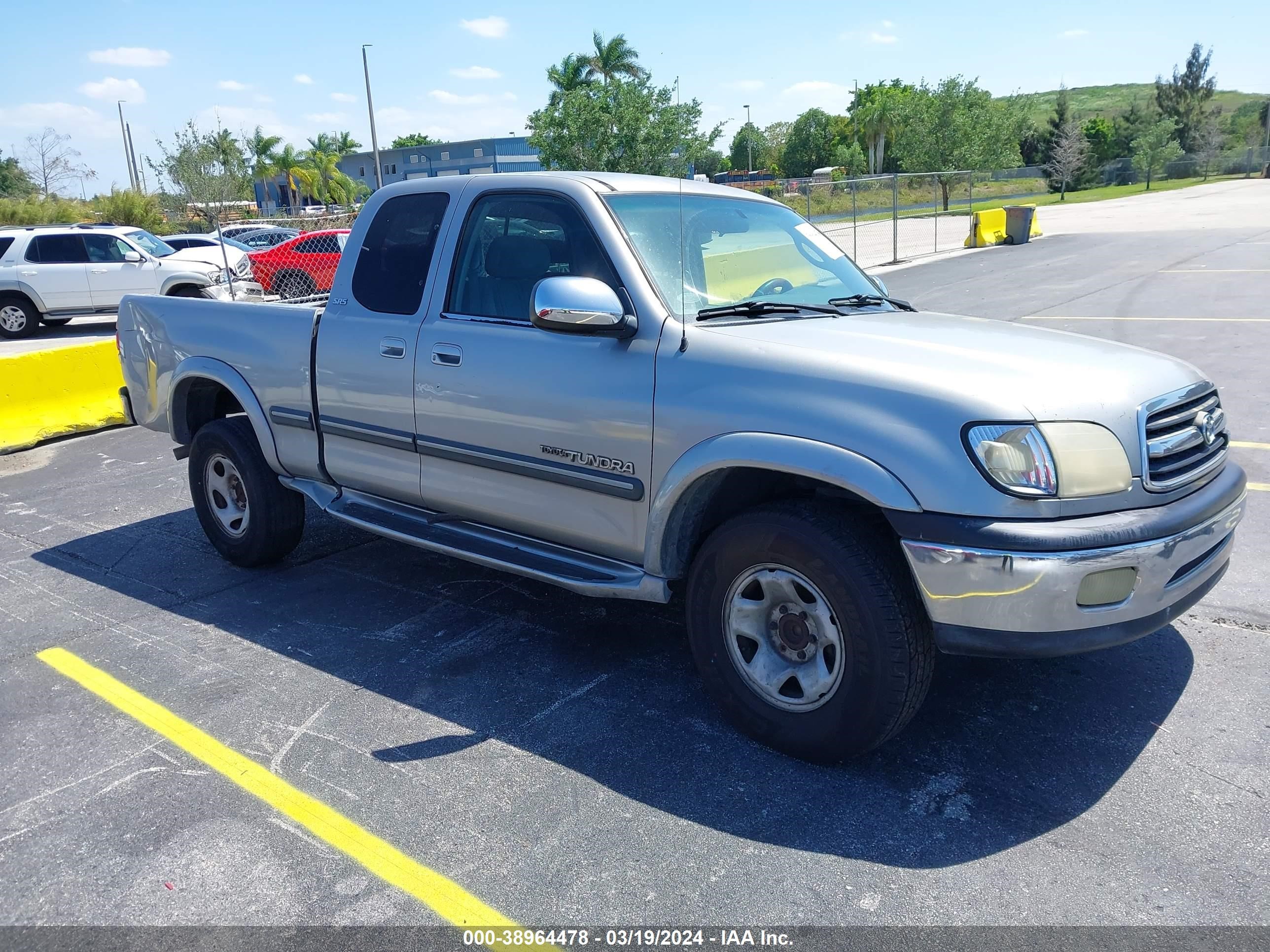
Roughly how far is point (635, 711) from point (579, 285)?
1.62 metres

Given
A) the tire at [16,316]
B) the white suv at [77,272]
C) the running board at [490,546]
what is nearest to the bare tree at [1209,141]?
the white suv at [77,272]

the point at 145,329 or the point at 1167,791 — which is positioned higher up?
the point at 145,329

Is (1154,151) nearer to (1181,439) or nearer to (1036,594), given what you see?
(1181,439)

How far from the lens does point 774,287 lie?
421cm

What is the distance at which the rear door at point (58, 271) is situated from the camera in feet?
59.6

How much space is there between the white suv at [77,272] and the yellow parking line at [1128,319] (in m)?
13.2

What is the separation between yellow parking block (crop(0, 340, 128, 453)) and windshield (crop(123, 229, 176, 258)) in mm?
10043

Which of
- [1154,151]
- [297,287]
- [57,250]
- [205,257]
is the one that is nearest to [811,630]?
[297,287]

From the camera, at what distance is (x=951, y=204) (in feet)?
106

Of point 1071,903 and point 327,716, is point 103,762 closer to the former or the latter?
point 327,716

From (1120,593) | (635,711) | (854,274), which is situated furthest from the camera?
(854,274)

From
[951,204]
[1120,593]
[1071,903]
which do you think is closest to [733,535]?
[1120,593]

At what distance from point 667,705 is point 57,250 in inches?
734

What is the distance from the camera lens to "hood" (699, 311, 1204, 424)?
3.07 meters
